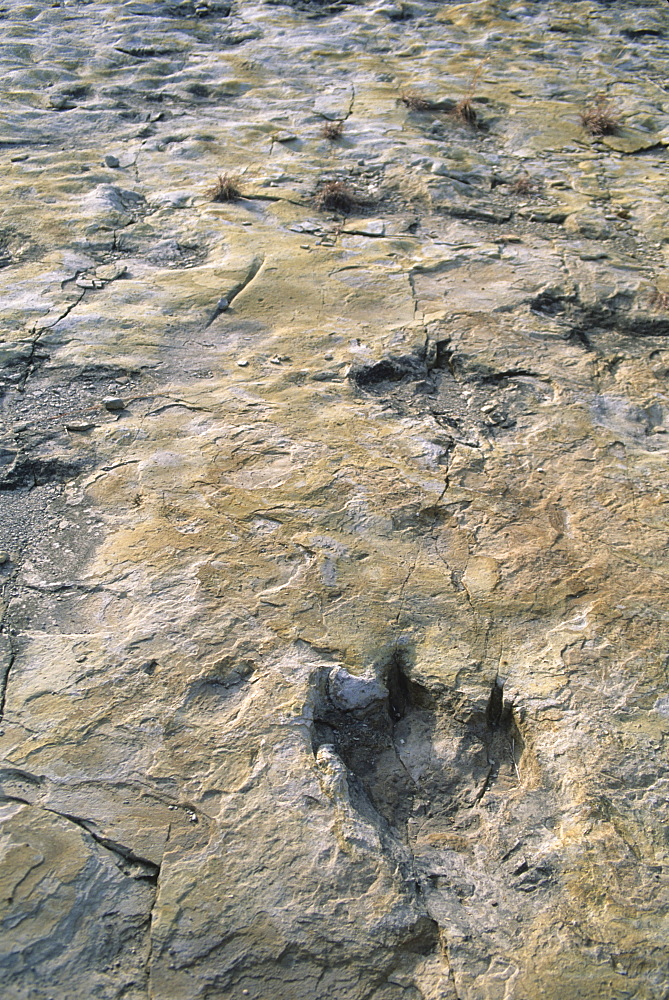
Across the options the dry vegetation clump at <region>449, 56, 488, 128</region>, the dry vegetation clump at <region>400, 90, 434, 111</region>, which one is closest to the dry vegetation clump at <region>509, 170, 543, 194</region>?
the dry vegetation clump at <region>449, 56, 488, 128</region>

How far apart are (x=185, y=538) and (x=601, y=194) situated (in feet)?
11.1

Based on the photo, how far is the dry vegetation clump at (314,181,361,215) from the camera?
414 centimetres

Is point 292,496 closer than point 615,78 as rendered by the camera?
Yes

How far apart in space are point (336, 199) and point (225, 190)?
1.97 feet

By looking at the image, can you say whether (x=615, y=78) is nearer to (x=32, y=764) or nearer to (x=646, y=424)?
(x=646, y=424)

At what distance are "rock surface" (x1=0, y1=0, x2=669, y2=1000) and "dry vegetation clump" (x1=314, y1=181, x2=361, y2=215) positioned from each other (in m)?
0.02

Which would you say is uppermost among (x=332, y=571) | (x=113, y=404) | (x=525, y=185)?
(x=525, y=185)

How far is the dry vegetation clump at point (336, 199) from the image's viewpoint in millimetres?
4141

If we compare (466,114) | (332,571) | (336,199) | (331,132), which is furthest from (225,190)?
(332,571)

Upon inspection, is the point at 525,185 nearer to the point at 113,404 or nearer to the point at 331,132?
the point at 331,132

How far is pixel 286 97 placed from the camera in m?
5.30

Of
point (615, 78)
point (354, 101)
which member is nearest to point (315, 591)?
point (354, 101)

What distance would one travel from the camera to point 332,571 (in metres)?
2.25

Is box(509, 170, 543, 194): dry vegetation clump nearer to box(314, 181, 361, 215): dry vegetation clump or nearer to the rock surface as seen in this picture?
the rock surface
